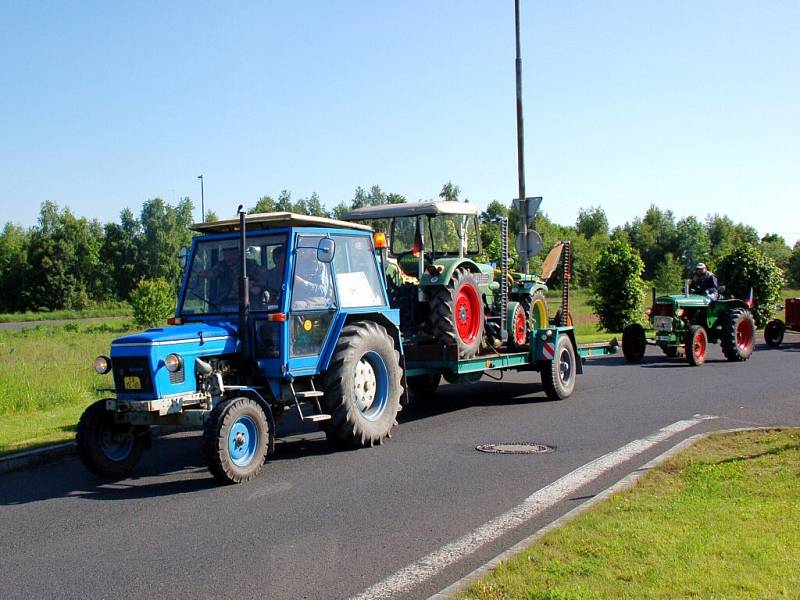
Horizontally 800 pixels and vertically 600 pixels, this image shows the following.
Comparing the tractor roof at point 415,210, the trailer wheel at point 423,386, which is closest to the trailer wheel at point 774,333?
the trailer wheel at point 423,386

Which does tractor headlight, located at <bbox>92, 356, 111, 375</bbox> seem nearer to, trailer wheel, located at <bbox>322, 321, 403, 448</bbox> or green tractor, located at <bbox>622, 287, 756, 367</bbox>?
trailer wheel, located at <bbox>322, 321, 403, 448</bbox>

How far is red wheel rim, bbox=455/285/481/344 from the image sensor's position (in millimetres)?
12023

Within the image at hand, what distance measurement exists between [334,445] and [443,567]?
4294 millimetres

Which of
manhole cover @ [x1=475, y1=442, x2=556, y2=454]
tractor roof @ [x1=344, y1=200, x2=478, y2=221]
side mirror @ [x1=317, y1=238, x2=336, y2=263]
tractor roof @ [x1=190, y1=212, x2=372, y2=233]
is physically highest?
tractor roof @ [x1=344, y1=200, x2=478, y2=221]

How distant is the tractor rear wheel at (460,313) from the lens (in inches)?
460


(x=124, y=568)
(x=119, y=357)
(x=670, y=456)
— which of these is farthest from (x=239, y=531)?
(x=670, y=456)

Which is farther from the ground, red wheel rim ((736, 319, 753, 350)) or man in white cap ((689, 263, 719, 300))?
man in white cap ((689, 263, 719, 300))

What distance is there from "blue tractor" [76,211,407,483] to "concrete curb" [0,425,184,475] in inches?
52.4

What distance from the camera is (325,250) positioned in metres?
9.30

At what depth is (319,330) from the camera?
9.41m

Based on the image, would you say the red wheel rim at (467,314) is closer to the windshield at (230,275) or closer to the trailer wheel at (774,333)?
the windshield at (230,275)

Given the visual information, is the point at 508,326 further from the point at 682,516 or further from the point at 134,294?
the point at 134,294

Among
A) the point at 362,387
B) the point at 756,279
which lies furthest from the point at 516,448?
the point at 756,279

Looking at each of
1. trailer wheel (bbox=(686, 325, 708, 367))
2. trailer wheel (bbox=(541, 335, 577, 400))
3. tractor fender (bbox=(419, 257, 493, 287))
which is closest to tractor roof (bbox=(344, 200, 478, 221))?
tractor fender (bbox=(419, 257, 493, 287))
